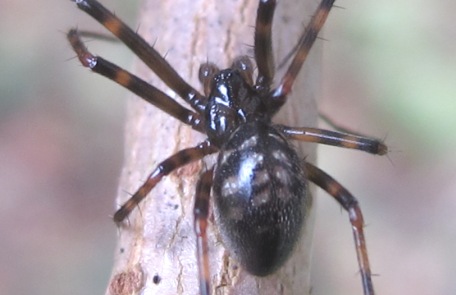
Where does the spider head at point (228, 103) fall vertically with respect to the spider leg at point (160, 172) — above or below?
above

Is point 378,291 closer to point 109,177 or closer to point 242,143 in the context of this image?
point 109,177

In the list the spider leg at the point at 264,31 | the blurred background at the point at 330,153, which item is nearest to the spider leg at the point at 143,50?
the spider leg at the point at 264,31

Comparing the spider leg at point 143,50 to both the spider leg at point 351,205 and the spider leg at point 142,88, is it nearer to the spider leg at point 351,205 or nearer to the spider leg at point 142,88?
the spider leg at point 142,88

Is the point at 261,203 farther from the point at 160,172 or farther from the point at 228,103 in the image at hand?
the point at 228,103

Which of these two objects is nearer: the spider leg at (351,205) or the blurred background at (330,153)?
the spider leg at (351,205)

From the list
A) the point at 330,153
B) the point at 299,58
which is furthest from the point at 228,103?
the point at 330,153

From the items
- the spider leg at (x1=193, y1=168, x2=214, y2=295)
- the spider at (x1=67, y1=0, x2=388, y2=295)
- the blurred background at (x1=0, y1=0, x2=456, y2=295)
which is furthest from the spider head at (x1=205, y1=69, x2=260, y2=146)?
the blurred background at (x1=0, y1=0, x2=456, y2=295)

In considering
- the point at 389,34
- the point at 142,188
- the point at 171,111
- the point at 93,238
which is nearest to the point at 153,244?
the point at 142,188
